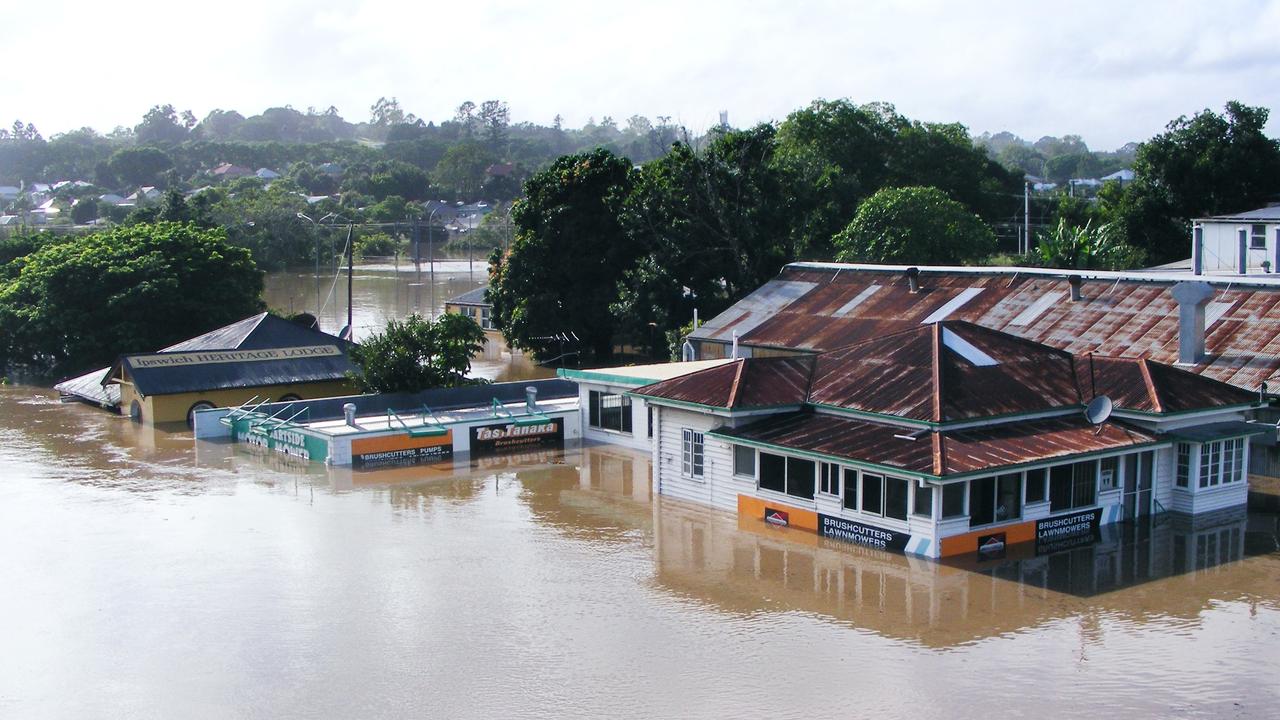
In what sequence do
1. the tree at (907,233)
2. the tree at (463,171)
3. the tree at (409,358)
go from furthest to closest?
the tree at (463,171) → the tree at (907,233) → the tree at (409,358)

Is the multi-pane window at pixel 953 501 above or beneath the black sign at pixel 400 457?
above

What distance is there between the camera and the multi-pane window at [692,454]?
2842 centimetres

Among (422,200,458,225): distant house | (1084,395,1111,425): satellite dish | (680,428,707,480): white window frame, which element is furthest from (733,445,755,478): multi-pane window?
(422,200,458,225): distant house

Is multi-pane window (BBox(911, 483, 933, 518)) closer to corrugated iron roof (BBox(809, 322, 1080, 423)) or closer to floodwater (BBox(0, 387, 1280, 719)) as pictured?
floodwater (BBox(0, 387, 1280, 719))

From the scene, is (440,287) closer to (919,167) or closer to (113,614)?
(919,167)

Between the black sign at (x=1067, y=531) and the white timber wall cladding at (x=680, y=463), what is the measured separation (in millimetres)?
6344

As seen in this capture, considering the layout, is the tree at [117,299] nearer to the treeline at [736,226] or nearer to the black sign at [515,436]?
the treeline at [736,226]

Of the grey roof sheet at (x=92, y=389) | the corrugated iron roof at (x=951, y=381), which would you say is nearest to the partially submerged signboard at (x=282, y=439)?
the grey roof sheet at (x=92, y=389)

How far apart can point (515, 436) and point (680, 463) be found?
7.67 meters

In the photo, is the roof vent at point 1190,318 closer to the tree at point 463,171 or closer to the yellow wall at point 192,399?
the yellow wall at point 192,399

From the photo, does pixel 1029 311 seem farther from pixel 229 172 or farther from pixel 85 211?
pixel 229 172

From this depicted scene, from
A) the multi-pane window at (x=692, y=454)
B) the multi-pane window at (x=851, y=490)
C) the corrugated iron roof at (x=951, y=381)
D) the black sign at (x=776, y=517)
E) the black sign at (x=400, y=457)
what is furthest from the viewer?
the black sign at (x=400, y=457)

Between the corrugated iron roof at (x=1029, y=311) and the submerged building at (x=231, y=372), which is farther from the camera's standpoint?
the submerged building at (x=231, y=372)

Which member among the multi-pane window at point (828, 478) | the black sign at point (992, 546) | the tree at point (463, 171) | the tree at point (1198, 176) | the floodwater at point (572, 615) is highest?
the tree at point (463, 171)
